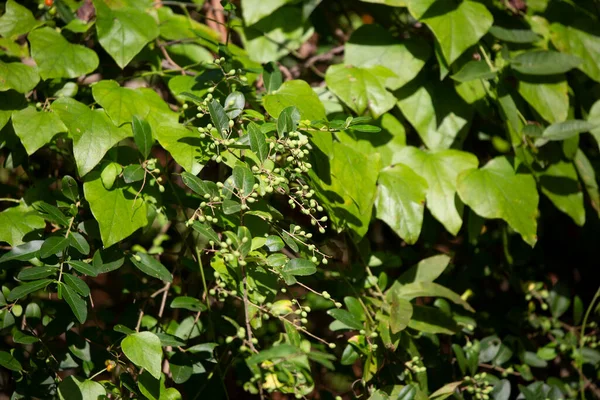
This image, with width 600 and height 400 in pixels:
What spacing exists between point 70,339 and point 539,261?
1396mm

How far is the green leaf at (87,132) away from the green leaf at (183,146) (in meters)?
0.08

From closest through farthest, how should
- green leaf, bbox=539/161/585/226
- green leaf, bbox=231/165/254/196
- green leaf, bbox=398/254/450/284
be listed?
green leaf, bbox=231/165/254/196
green leaf, bbox=398/254/450/284
green leaf, bbox=539/161/585/226

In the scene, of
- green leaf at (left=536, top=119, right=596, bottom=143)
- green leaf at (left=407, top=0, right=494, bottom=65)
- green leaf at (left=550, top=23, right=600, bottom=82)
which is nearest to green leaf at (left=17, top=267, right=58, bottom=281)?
green leaf at (left=407, top=0, right=494, bottom=65)

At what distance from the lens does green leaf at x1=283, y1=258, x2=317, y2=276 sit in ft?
3.21

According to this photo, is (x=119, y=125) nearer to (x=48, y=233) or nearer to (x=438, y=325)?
(x=48, y=233)

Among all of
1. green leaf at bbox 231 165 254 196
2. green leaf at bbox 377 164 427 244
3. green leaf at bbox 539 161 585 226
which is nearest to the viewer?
green leaf at bbox 231 165 254 196

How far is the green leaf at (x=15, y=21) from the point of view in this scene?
4.11ft

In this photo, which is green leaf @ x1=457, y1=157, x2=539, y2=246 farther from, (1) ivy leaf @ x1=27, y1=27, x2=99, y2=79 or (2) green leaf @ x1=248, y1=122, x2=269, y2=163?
(1) ivy leaf @ x1=27, y1=27, x2=99, y2=79

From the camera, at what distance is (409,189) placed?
1.30m

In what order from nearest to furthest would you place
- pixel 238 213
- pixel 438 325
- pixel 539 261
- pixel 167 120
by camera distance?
pixel 238 213 → pixel 167 120 → pixel 438 325 → pixel 539 261

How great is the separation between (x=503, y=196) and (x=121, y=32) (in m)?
0.92

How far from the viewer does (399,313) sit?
3.92ft

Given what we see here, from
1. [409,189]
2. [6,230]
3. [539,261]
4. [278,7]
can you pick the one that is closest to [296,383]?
→ [409,189]

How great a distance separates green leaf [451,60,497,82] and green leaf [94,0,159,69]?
69cm
